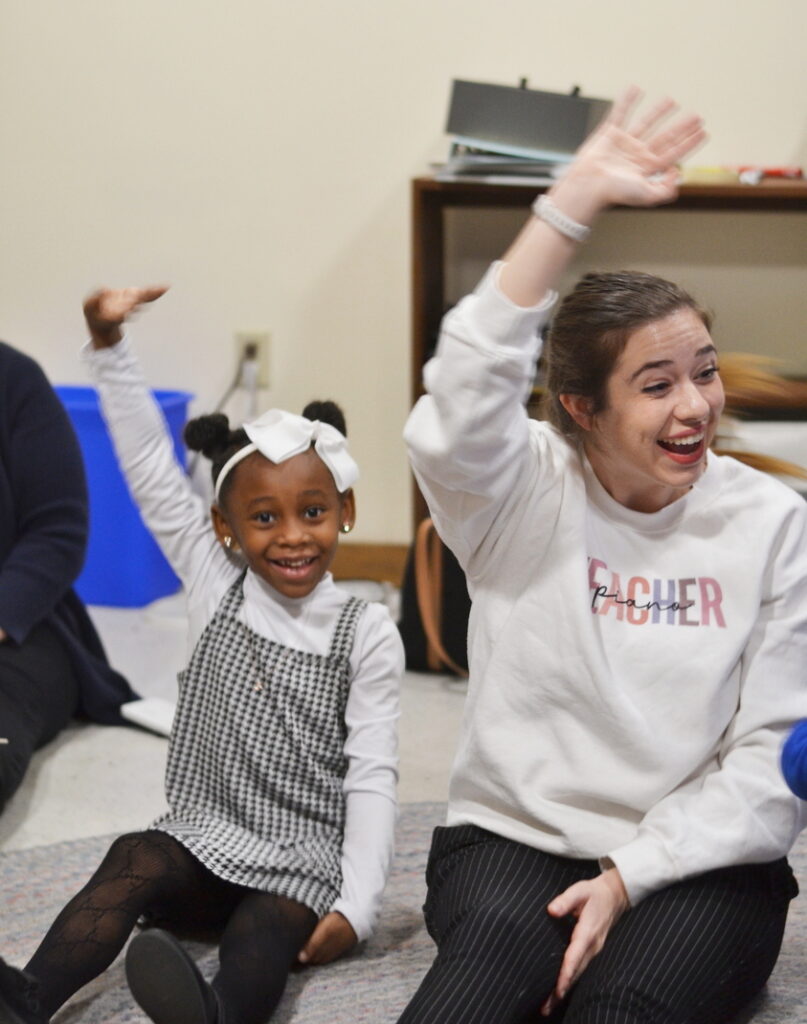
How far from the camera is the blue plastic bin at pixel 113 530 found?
106 inches

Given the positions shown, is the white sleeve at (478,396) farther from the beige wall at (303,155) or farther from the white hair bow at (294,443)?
the beige wall at (303,155)

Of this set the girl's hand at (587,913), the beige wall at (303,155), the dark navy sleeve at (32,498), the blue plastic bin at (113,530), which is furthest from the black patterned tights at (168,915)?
the beige wall at (303,155)

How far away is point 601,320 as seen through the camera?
3.79 feet

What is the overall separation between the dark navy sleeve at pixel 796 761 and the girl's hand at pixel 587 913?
17 centimetres

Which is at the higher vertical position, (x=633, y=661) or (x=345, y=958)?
(x=633, y=661)

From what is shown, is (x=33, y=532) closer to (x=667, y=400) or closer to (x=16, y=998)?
(x=16, y=998)

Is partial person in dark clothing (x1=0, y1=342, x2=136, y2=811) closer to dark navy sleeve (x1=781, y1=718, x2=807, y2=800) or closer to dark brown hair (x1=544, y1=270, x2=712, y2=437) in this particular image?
dark brown hair (x1=544, y1=270, x2=712, y2=437)

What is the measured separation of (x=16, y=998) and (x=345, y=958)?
40 centimetres

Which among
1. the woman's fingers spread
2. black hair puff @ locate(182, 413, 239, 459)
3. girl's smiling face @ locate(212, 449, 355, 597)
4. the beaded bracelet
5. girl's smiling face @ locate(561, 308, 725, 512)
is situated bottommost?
girl's smiling face @ locate(212, 449, 355, 597)

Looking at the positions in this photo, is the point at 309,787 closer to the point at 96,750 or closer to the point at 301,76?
the point at 96,750

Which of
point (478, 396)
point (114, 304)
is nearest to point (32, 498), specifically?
point (114, 304)

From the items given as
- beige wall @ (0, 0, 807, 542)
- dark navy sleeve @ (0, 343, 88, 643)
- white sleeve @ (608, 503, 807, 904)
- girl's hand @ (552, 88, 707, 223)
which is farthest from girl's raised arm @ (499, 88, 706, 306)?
beige wall @ (0, 0, 807, 542)

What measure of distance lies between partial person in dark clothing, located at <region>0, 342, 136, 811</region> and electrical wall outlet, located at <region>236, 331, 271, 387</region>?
1.00 m

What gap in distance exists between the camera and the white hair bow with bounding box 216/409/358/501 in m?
1.41
